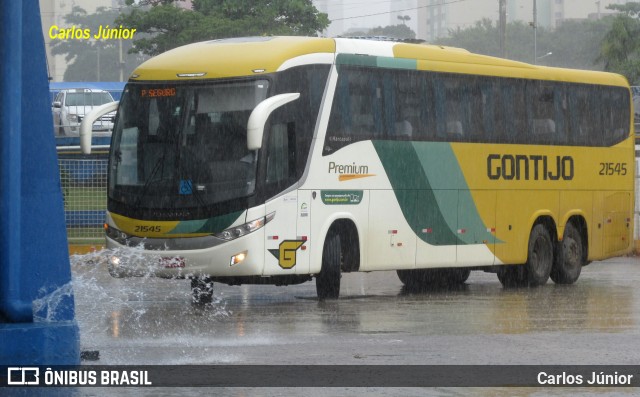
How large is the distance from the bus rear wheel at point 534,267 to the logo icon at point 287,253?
5665 mm

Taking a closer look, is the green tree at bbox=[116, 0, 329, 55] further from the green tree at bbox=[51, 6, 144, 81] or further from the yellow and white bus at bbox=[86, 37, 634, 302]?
the green tree at bbox=[51, 6, 144, 81]

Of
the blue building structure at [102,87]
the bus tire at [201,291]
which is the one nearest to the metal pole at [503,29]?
the blue building structure at [102,87]

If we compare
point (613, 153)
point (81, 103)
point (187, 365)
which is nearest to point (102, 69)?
point (81, 103)

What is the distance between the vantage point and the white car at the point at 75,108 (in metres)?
46.2

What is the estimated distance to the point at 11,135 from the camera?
9641mm

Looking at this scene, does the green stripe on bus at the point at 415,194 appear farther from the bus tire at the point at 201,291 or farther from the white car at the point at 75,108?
the white car at the point at 75,108

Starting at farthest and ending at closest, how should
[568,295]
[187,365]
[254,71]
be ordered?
[568,295] → [254,71] → [187,365]

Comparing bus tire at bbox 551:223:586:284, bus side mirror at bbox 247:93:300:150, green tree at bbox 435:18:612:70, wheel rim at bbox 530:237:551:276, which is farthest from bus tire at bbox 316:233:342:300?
green tree at bbox 435:18:612:70

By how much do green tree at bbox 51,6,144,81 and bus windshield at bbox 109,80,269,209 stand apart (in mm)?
130974

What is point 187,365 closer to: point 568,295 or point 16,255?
point 16,255

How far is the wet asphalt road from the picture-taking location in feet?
43.1

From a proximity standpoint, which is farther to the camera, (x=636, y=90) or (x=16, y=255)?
(x=636, y=90)

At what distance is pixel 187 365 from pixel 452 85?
10.8 m

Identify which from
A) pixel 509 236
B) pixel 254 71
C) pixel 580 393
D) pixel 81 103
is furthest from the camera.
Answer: pixel 81 103
